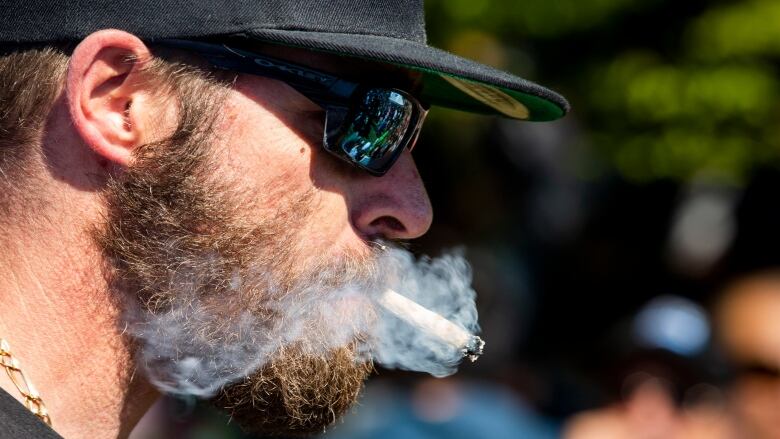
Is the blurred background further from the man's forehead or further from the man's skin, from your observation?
the man's forehead

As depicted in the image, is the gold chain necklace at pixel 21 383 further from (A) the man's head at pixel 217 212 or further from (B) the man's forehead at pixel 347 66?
(B) the man's forehead at pixel 347 66

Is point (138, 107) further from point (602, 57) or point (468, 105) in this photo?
point (602, 57)

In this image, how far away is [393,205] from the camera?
2178mm

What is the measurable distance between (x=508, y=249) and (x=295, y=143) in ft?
20.4

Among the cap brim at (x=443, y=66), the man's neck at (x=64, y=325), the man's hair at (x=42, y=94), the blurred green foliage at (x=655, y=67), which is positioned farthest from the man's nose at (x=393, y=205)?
the blurred green foliage at (x=655, y=67)

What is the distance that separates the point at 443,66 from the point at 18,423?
3.06 ft

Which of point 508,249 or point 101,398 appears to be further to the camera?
point 508,249

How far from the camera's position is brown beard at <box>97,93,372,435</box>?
197 cm

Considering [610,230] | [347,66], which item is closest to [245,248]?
[347,66]

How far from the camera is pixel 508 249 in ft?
26.8

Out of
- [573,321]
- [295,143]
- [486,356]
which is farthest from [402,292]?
[573,321]

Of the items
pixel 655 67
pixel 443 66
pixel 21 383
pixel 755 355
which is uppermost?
pixel 655 67

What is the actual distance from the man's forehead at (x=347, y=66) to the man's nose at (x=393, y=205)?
174 mm

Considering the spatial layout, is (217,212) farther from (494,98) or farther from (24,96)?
(494,98)
